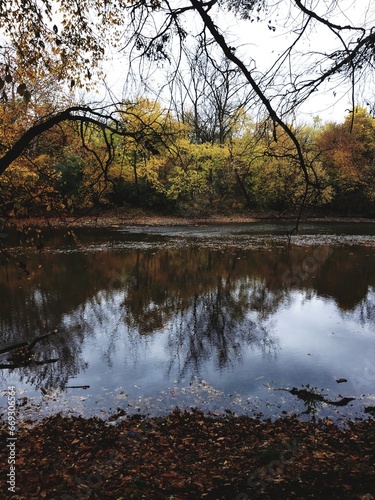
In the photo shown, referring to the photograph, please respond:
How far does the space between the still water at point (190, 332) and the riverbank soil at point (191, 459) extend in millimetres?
476

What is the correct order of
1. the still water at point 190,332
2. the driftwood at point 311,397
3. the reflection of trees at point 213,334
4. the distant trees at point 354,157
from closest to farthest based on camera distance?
the driftwood at point 311,397
the still water at point 190,332
the reflection of trees at point 213,334
the distant trees at point 354,157

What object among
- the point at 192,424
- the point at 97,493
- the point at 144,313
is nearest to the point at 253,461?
the point at 192,424

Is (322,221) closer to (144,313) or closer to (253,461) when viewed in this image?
(144,313)

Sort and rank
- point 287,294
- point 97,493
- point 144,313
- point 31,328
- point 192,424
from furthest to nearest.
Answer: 1. point 287,294
2. point 144,313
3. point 31,328
4. point 192,424
5. point 97,493

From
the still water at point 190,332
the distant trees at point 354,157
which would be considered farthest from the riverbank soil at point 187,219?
the still water at point 190,332

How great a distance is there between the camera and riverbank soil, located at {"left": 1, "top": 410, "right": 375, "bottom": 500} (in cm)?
435

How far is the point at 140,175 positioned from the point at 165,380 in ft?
115

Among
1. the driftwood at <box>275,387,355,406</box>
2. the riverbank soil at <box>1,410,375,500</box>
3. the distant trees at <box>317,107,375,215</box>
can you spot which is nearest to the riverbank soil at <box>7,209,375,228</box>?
the distant trees at <box>317,107,375,215</box>

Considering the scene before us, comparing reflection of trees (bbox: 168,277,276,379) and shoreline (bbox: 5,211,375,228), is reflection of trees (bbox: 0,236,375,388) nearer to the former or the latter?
reflection of trees (bbox: 168,277,276,379)

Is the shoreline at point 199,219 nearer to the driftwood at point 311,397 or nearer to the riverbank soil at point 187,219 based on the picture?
the riverbank soil at point 187,219

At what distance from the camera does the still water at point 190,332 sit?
693 centimetres

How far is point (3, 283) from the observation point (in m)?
14.8

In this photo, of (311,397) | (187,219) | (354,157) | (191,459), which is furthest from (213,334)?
(354,157)

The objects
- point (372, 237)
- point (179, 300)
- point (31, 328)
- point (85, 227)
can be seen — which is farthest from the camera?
point (85, 227)
